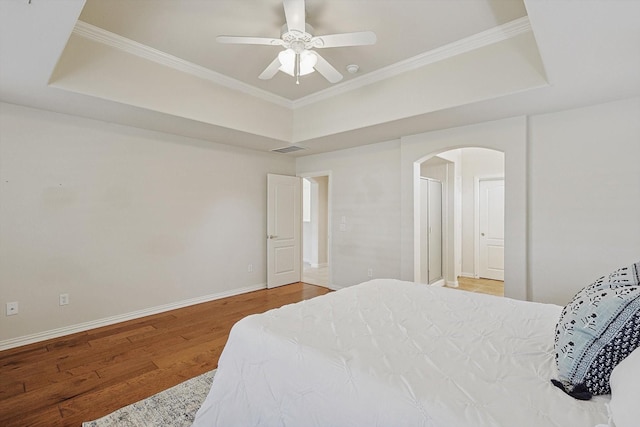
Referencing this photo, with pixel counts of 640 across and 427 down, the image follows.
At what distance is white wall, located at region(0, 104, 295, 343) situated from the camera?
3.11 metres

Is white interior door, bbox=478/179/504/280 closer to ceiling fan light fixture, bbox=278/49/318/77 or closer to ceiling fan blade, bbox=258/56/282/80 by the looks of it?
ceiling fan light fixture, bbox=278/49/318/77

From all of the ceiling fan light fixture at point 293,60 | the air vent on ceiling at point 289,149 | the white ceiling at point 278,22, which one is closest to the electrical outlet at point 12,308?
the white ceiling at point 278,22

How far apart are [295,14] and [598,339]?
247cm

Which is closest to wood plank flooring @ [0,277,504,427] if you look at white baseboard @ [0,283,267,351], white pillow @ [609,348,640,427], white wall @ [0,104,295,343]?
white baseboard @ [0,283,267,351]

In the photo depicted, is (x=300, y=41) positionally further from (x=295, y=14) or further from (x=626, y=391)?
(x=626, y=391)

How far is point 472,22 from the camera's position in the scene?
8.72ft

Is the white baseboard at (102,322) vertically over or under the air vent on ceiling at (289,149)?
under

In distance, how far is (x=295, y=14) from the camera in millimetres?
2209

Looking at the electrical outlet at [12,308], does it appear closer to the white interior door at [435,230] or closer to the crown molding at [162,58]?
the crown molding at [162,58]

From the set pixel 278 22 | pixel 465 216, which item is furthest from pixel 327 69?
pixel 465 216

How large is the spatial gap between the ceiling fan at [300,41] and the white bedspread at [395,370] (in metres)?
1.97

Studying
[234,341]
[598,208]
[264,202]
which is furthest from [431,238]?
[234,341]

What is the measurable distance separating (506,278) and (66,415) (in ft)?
13.4

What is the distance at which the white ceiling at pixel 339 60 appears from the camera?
6.45ft
